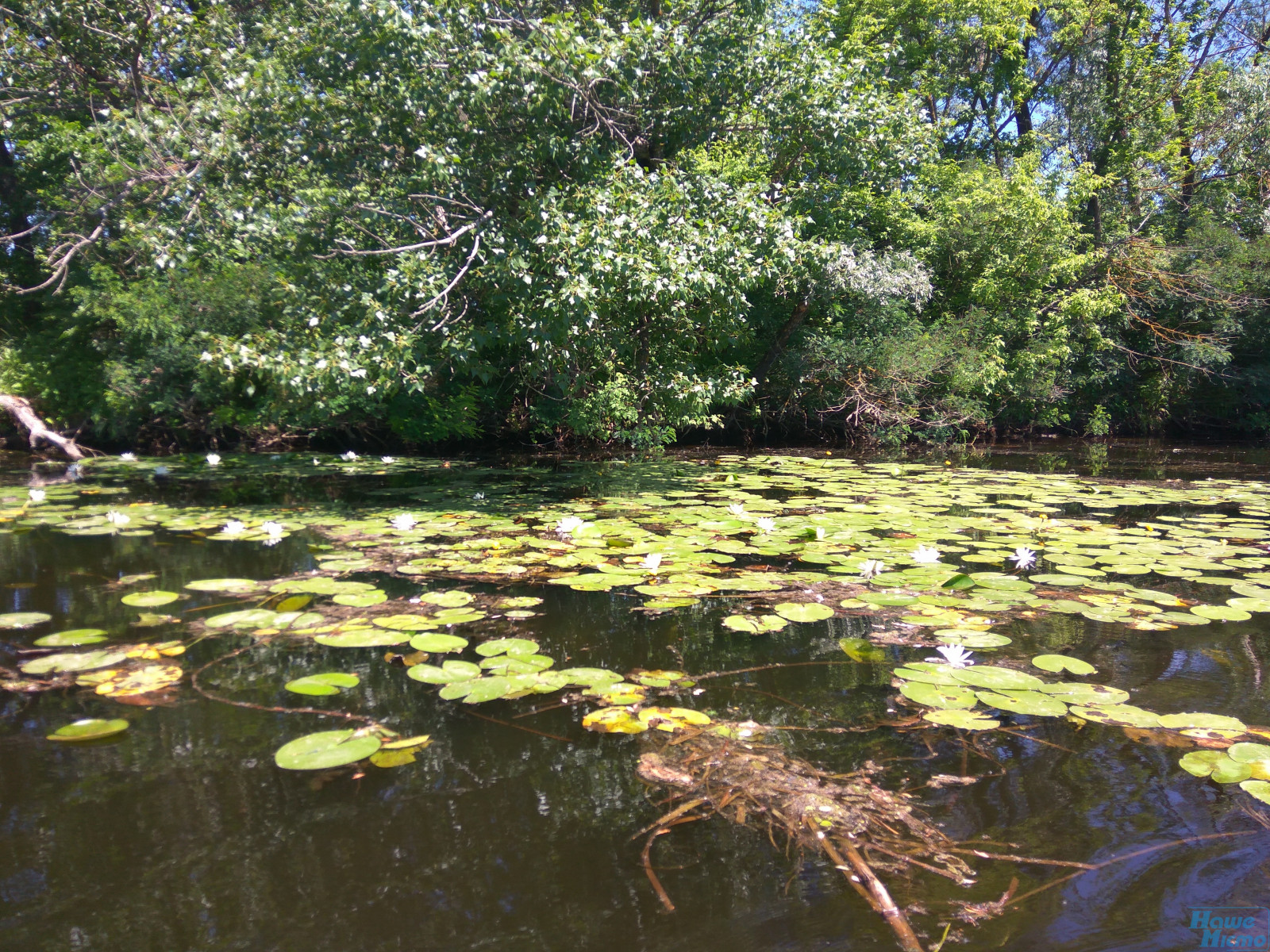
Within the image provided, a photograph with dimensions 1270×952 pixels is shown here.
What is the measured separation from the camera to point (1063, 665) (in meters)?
2.25

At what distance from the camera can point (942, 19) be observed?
48.5 feet

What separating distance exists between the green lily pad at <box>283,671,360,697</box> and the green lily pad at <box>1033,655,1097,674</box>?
77.4 inches

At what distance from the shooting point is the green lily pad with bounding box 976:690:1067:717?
1.94m

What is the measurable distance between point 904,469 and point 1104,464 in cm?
282

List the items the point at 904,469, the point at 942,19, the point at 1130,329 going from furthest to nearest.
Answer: the point at 942,19 → the point at 1130,329 → the point at 904,469

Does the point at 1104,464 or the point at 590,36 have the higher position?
the point at 590,36

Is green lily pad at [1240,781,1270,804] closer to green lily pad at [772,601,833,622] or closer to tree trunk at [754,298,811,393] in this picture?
green lily pad at [772,601,833,622]

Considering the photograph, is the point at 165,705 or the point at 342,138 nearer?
the point at 165,705

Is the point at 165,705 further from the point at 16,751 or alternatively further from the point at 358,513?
the point at 358,513

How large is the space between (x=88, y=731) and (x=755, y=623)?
6.21 feet

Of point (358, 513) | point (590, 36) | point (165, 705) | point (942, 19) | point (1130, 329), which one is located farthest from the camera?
point (942, 19)

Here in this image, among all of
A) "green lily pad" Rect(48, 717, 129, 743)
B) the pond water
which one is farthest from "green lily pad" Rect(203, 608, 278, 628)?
"green lily pad" Rect(48, 717, 129, 743)

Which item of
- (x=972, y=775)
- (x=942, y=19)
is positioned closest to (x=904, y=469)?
(x=972, y=775)

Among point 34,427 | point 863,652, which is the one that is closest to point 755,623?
point 863,652
